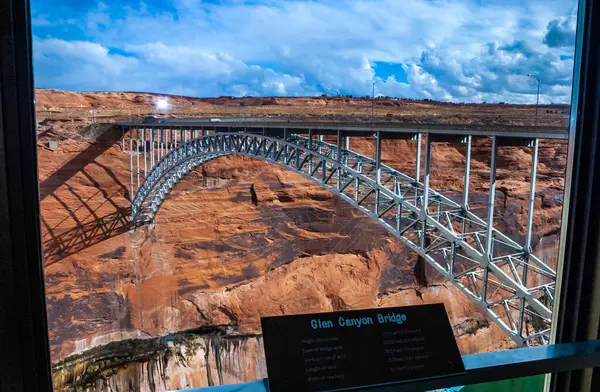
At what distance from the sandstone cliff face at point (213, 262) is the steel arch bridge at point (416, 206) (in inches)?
26.3

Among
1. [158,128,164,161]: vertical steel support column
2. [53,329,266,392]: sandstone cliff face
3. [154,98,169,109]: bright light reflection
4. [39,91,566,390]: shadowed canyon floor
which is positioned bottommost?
[53,329,266,392]: sandstone cliff face

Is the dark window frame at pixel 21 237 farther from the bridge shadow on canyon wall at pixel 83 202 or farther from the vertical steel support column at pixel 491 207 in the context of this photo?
the bridge shadow on canyon wall at pixel 83 202

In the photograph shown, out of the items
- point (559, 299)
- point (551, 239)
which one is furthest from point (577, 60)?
point (551, 239)

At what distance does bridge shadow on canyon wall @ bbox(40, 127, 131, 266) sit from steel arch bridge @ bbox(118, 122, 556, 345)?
49cm

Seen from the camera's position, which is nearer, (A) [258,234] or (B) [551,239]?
(B) [551,239]

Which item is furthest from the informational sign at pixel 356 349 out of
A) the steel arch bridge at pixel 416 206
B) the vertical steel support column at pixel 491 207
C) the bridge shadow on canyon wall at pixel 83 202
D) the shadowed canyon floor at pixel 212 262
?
the bridge shadow on canyon wall at pixel 83 202

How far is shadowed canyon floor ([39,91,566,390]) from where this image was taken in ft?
29.9

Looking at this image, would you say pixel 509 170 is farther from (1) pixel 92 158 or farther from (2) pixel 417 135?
(1) pixel 92 158

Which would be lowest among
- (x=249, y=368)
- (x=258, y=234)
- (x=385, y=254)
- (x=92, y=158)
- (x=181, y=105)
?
(x=249, y=368)

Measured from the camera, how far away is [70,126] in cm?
817

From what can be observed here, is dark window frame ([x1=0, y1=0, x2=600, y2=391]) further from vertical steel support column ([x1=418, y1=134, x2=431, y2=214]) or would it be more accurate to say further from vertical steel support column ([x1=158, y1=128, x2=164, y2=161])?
vertical steel support column ([x1=158, y1=128, x2=164, y2=161])

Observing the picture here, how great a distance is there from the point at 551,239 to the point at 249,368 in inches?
248

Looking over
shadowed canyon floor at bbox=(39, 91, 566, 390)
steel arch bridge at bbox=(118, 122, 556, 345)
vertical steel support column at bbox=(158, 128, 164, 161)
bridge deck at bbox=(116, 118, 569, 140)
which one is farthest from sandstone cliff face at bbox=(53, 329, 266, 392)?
bridge deck at bbox=(116, 118, 569, 140)

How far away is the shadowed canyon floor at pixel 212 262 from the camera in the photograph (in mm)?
9109
